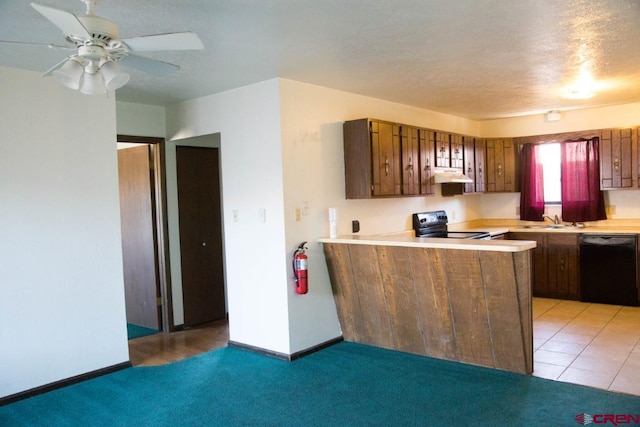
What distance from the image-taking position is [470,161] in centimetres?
648

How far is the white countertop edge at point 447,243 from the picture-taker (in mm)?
3596

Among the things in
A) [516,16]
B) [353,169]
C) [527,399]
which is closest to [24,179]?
[353,169]

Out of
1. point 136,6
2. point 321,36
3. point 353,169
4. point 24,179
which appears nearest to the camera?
point 136,6

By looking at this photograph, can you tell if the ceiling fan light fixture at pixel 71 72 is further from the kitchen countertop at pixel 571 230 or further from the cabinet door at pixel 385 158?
the kitchen countertop at pixel 571 230

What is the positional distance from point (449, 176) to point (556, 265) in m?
1.89

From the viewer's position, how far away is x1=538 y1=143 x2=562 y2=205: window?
6.74 m

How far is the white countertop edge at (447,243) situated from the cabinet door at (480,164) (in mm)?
2741

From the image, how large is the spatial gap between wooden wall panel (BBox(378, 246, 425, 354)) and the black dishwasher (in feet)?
9.66

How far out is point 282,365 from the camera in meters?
4.21

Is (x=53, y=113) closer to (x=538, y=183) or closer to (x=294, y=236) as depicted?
(x=294, y=236)

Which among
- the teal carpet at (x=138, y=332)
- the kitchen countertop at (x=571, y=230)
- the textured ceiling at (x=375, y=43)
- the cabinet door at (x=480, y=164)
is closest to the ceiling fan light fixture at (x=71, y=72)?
the textured ceiling at (x=375, y=43)

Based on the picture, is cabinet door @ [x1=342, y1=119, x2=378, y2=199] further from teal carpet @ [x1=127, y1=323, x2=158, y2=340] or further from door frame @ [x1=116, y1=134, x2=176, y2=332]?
teal carpet @ [x1=127, y1=323, x2=158, y2=340]

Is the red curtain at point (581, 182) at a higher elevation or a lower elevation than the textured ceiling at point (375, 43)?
lower

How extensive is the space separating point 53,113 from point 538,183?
5813 millimetres
